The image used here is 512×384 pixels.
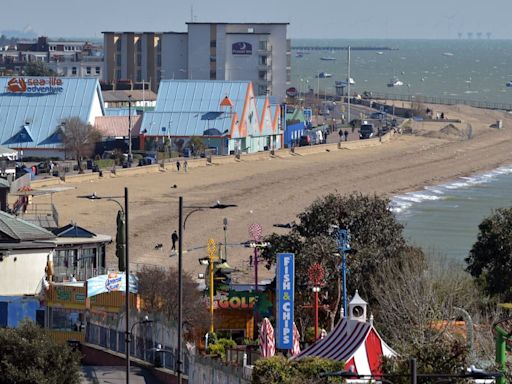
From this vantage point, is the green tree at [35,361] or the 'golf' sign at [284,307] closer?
the green tree at [35,361]

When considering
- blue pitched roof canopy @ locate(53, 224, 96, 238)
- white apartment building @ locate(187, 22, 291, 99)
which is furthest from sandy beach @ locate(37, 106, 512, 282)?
white apartment building @ locate(187, 22, 291, 99)

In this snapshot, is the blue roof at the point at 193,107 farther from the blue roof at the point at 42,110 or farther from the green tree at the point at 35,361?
the green tree at the point at 35,361

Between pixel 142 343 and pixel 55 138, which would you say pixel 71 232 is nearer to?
pixel 142 343

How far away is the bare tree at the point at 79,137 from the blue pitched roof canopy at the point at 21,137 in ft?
7.01

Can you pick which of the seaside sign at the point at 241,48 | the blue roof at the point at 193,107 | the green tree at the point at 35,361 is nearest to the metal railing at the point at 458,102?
the seaside sign at the point at 241,48

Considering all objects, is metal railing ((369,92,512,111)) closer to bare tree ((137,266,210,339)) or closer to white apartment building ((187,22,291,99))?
white apartment building ((187,22,291,99))

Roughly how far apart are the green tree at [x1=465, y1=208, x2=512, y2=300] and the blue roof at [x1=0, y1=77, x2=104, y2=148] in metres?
54.4

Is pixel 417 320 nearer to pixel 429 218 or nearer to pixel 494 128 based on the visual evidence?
pixel 429 218

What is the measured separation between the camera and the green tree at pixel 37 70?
155 meters

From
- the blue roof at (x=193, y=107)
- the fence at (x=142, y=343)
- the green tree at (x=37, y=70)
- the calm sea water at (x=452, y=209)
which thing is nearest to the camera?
the fence at (x=142, y=343)

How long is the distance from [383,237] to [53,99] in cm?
6048

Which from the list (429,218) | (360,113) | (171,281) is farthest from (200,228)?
(360,113)

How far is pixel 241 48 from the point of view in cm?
14212

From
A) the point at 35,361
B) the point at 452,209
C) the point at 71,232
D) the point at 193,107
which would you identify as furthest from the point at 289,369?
the point at 193,107
